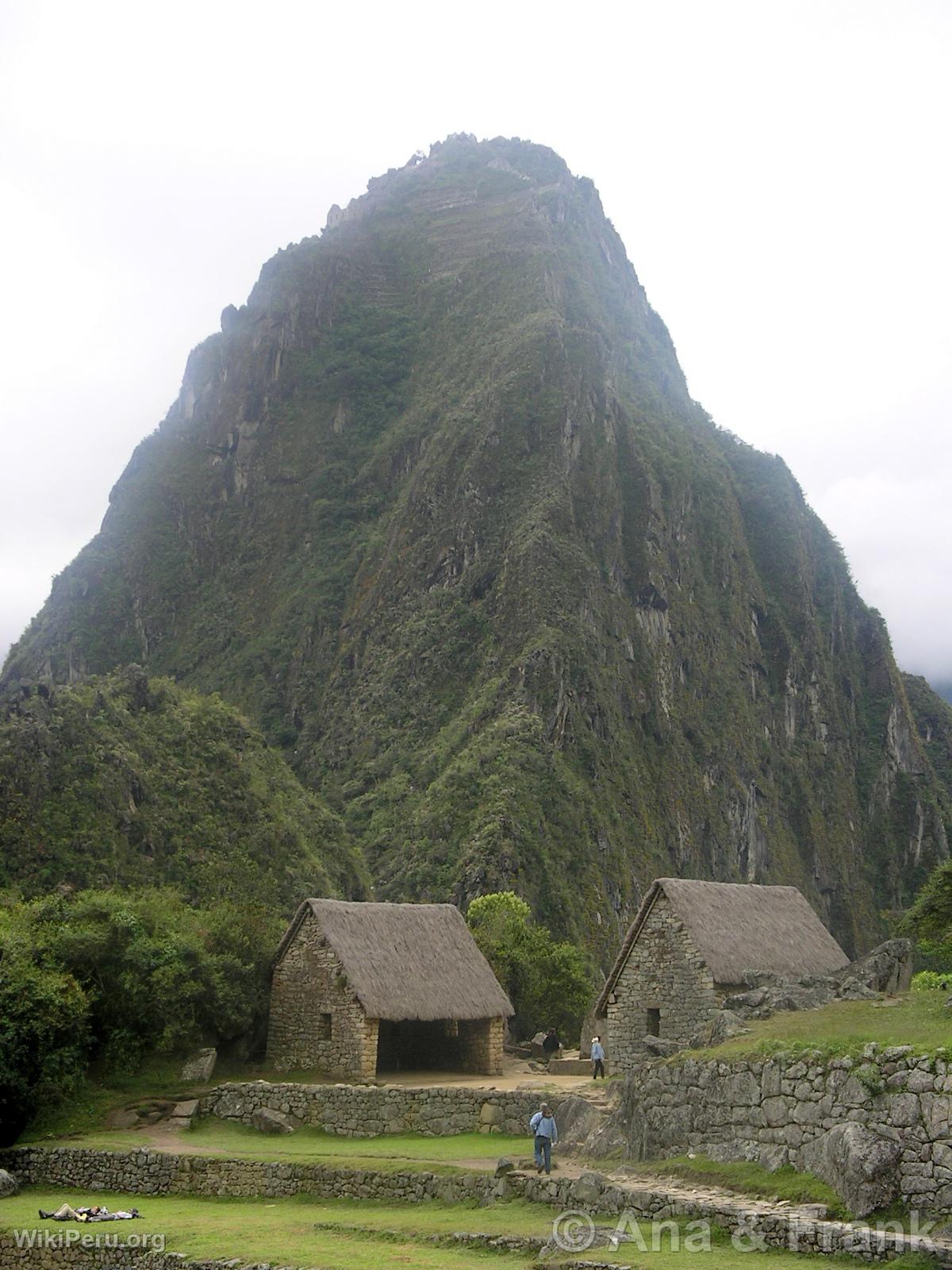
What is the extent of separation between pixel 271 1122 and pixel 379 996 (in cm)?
521

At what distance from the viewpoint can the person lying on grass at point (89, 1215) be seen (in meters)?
19.6

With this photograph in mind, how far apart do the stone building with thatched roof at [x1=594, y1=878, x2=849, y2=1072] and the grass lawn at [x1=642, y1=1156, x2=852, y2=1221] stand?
345 inches

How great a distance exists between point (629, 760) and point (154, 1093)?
92.0 metres

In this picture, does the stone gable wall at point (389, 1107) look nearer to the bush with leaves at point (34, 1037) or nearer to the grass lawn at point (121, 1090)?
the grass lawn at point (121, 1090)

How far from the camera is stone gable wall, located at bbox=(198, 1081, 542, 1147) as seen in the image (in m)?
22.7

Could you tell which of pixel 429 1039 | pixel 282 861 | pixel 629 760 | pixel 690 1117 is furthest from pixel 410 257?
pixel 690 1117

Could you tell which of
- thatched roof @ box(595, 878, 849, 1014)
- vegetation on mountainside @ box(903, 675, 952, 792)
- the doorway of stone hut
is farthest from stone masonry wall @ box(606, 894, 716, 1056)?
vegetation on mountainside @ box(903, 675, 952, 792)

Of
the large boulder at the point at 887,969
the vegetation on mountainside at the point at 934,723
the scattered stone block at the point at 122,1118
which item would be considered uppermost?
the vegetation on mountainside at the point at 934,723

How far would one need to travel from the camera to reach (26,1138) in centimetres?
2506

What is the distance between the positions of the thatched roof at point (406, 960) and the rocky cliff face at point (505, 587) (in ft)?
176

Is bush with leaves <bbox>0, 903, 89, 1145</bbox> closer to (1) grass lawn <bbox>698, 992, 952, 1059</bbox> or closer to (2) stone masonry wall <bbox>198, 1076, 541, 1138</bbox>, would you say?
(2) stone masonry wall <bbox>198, 1076, 541, 1138</bbox>

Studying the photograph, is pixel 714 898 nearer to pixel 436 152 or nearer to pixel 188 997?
pixel 188 997

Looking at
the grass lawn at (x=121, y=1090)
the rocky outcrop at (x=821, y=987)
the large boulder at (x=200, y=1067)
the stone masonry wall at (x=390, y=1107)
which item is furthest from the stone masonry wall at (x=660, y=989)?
the large boulder at (x=200, y=1067)

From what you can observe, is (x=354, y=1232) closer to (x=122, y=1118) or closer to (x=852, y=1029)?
(x=852, y=1029)
